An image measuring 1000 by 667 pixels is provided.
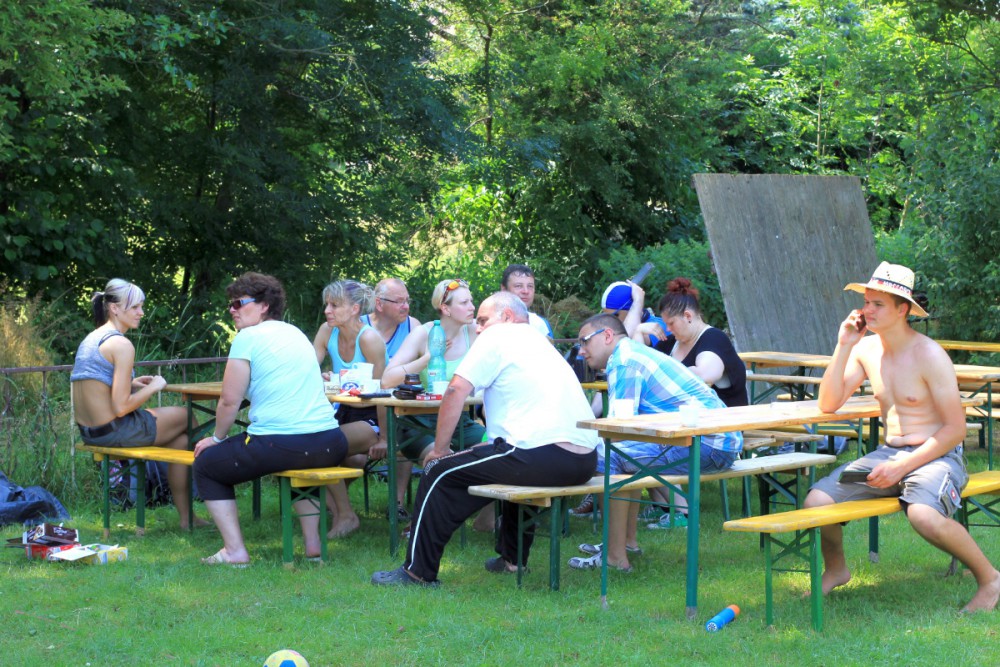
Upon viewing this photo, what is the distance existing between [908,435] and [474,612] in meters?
2.07

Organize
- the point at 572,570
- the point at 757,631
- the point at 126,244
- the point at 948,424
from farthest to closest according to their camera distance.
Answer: the point at 126,244 < the point at 572,570 < the point at 948,424 < the point at 757,631

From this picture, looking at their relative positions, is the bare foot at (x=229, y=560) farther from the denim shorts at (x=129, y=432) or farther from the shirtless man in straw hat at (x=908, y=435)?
the shirtless man in straw hat at (x=908, y=435)

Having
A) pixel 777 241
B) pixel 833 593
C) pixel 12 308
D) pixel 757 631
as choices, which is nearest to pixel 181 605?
pixel 757 631

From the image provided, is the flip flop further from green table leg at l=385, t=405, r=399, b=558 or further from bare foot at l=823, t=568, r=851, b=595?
bare foot at l=823, t=568, r=851, b=595

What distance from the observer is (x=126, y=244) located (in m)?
11.8

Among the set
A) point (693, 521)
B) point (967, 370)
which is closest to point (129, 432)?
point (693, 521)

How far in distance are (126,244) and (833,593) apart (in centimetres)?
885

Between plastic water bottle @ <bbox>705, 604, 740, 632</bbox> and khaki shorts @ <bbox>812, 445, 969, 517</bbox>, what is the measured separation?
711 millimetres

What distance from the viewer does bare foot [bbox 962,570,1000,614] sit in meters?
4.75

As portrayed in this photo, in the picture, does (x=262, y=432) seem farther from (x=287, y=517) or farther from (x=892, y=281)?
(x=892, y=281)

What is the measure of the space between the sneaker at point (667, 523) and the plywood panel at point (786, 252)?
11.5ft

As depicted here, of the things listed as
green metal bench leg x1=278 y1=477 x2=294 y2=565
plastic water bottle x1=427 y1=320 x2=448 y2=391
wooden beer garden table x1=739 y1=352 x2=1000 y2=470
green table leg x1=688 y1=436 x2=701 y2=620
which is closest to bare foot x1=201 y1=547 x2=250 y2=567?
green metal bench leg x1=278 y1=477 x2=294 y2=565

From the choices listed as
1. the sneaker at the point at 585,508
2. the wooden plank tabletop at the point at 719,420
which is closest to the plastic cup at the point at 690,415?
the wooden plank tabletop at the point at 719,420

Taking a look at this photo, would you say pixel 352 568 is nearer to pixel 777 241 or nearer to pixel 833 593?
pixel 833 593
